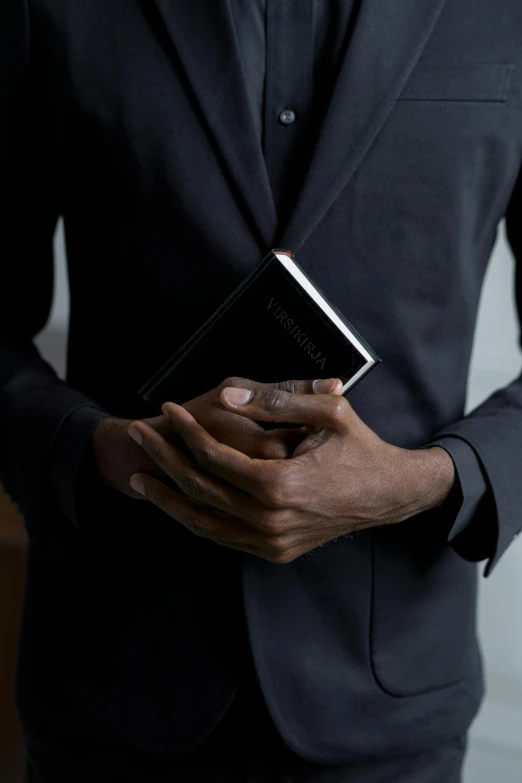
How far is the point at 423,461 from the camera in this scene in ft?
Result: 2.61

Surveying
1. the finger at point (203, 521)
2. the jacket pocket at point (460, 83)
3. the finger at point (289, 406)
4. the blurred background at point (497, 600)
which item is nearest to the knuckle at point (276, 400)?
the finger at point (289, 406)

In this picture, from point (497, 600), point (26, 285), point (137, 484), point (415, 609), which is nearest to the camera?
point (137, 484)

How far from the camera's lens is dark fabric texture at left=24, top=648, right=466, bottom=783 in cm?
86

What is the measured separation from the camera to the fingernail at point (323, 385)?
72 cm

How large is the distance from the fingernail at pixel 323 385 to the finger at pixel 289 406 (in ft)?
0.06

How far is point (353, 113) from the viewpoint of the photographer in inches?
32.1

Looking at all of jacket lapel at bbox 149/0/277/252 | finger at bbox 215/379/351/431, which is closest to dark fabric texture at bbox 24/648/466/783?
finger at bbox 215/379/351/431

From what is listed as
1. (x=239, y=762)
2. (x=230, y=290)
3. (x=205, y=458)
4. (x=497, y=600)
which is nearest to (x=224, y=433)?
(x=205, y=458)

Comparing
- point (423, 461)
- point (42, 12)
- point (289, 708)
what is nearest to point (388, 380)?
point (423, 461)

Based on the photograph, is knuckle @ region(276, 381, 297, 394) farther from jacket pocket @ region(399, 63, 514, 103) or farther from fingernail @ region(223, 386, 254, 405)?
jacket pocket @ region(399, 63, 514, 103)

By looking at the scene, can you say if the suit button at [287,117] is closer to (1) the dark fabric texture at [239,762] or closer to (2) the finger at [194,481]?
(2) the finger at [194,481]

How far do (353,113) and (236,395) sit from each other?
32cm

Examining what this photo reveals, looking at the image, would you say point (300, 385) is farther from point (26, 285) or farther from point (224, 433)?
point (26, 285)

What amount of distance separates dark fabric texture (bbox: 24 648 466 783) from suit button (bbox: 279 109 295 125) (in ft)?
1.82
